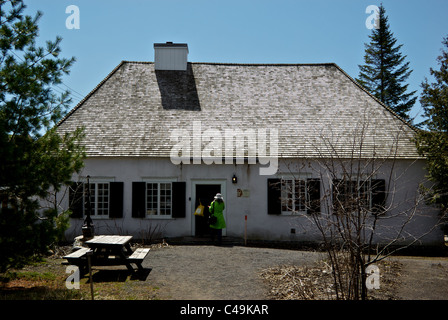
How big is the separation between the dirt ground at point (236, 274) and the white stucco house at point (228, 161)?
2002mm

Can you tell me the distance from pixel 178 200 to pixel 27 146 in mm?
7568

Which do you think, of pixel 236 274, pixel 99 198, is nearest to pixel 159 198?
pixel 99 198

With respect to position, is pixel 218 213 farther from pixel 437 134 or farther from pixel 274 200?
pixel 437 134

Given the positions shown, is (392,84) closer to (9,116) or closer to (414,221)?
(414,221)

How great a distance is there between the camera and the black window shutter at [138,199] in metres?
13.4

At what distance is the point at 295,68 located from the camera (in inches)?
714

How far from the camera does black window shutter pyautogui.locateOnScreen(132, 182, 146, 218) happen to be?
13438mm

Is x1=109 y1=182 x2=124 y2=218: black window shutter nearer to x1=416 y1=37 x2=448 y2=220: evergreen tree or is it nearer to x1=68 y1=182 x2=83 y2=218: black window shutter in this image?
x1=68 y1=182 x2=83 y2=218: black window shutter

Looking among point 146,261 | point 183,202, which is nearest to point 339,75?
point 183,202

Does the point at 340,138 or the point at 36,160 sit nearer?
the point at 36,160

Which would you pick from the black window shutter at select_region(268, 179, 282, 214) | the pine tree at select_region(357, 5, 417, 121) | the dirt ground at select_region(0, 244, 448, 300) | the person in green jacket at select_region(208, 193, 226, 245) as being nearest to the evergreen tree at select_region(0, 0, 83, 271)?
the dirt ground at select_region(0, 244, 448, 300)

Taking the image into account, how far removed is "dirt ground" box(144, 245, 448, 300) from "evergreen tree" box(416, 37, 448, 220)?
2.65 meters

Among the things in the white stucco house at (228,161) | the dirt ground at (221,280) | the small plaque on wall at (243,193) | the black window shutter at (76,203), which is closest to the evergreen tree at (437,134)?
the white stucco house at (228,161)
